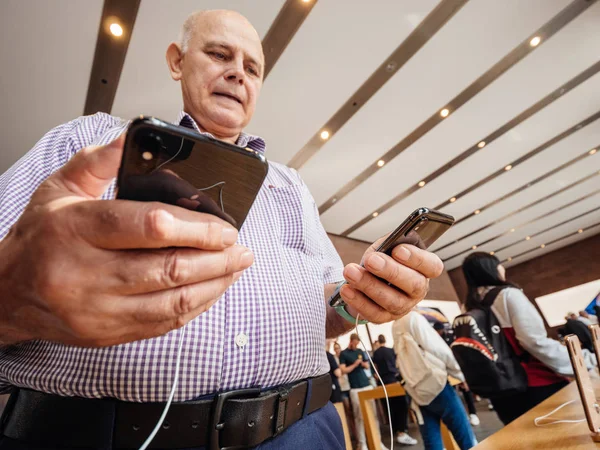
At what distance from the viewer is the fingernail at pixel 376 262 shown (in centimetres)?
62

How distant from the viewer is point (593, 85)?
193 inches

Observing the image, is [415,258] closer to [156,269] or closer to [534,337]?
[156,269]

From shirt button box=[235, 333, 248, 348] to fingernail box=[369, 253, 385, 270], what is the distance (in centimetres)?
29

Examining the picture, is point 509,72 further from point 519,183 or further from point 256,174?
point 256,174

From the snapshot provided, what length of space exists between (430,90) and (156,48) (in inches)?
137

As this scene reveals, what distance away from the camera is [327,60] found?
383 cm

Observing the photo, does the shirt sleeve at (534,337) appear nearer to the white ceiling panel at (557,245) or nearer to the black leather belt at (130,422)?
the black leather belt at (130,422)

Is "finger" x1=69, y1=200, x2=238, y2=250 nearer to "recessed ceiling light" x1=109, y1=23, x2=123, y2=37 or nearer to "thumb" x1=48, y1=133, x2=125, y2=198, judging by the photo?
"thumb" x1=48, y1=133, x2=125, y2=198

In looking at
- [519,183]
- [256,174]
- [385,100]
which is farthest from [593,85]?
[256,174]

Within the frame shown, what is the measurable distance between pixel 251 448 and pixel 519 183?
8518 mm

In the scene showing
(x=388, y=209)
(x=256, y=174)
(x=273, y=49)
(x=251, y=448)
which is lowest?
(x=251, y=448)

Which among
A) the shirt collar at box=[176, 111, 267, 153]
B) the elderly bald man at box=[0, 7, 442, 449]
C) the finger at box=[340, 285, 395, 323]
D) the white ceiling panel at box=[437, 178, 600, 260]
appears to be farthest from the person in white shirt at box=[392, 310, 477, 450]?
the white ceiling panel at box=[437, 178, 600, 260]

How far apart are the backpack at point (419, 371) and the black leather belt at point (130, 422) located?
94.9 inches

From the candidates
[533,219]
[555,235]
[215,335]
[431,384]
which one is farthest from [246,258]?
[555,235]
